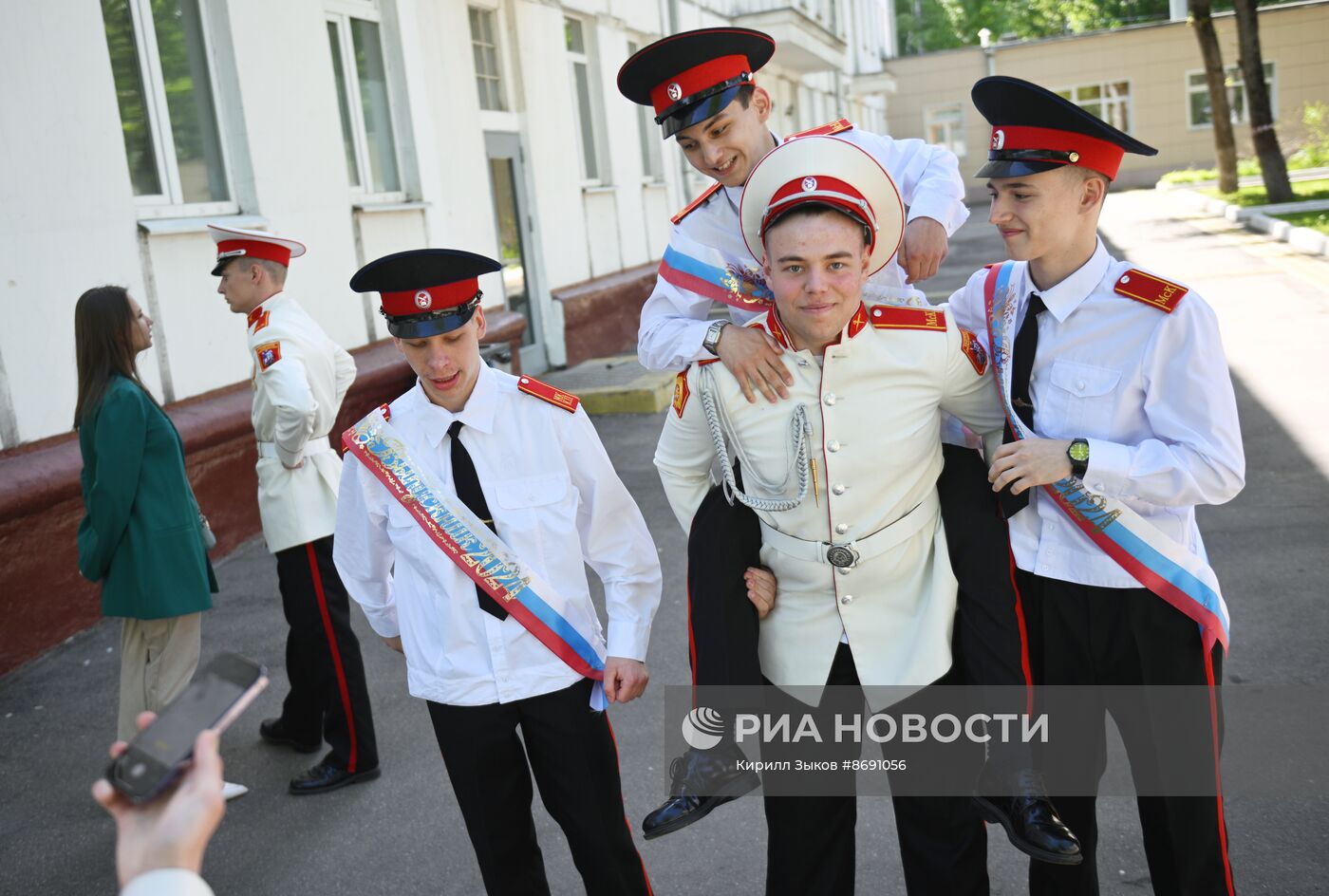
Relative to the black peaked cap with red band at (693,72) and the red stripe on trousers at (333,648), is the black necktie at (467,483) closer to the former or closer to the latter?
the black peaked cap with red band at (693,72)

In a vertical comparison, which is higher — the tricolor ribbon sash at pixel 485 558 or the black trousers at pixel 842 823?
the tricolor ribbon sash at pixel 485 558

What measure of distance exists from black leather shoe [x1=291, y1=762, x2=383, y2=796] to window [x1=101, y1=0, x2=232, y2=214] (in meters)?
3.93

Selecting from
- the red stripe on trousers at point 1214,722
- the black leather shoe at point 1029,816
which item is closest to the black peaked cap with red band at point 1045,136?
the red stripe on trousers at point 1214,722

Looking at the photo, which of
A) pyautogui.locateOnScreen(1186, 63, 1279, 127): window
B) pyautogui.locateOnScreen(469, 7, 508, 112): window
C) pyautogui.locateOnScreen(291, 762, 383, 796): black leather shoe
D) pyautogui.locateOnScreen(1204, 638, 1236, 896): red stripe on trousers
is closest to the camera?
pyautogui.locateOnScreen(1204, 638, 1236, 896): red stripe on trousers

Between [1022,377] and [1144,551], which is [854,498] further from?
[1144,551]

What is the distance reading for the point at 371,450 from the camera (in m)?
2.78

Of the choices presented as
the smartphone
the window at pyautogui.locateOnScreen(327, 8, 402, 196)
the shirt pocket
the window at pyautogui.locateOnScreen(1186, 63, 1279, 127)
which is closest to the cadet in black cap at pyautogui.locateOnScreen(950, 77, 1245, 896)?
the shirt pocket

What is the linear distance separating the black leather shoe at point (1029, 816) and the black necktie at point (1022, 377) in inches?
22.2

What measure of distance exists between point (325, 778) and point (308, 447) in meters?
1.26

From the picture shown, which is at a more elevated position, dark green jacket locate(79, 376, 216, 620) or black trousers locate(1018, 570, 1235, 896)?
dark green jacket locate(79, 376, 216, 620)

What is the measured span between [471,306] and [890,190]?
1031mm

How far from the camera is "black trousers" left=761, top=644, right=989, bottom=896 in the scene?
2.53m

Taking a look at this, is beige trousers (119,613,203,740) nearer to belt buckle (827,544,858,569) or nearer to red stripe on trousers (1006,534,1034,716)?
belt buckle (827,544,858,569)

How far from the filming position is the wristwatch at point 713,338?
2555 mm
